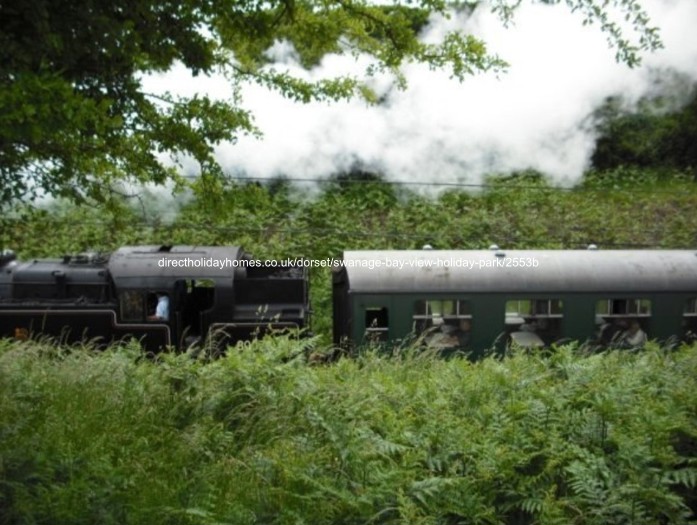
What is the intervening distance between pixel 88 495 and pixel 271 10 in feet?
10.1

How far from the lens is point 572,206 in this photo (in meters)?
15.4

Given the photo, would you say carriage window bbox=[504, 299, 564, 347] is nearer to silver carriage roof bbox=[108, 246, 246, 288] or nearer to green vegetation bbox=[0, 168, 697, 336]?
silver carriage roof bbox=[108, 246, 246, 288]

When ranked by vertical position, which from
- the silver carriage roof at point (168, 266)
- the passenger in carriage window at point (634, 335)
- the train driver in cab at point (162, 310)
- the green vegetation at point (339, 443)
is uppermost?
the silver carriage roof at point (168, 266)

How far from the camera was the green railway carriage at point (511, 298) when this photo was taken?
9.11m

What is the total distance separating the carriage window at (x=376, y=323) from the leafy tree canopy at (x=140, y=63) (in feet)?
12.0

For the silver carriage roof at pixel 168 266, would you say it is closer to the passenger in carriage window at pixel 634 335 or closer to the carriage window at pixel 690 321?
the passenger in carriage window at pixel 634 335

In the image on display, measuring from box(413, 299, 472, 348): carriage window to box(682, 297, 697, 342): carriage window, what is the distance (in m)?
2.73

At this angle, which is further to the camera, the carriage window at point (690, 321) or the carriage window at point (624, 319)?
the carriage window at point (690, 321)

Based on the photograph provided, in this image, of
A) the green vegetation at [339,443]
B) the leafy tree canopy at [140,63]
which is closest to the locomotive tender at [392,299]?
the green vegetation at [339,443]

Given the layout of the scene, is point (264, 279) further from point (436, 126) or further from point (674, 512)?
point (436, 126)

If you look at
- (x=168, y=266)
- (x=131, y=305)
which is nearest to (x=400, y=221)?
(x=168, y=266)

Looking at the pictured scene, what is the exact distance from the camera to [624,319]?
9.44 meters

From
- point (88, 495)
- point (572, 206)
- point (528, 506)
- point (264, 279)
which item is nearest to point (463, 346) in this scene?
point (264, 279)

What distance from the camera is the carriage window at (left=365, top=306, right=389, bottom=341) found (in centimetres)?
912
